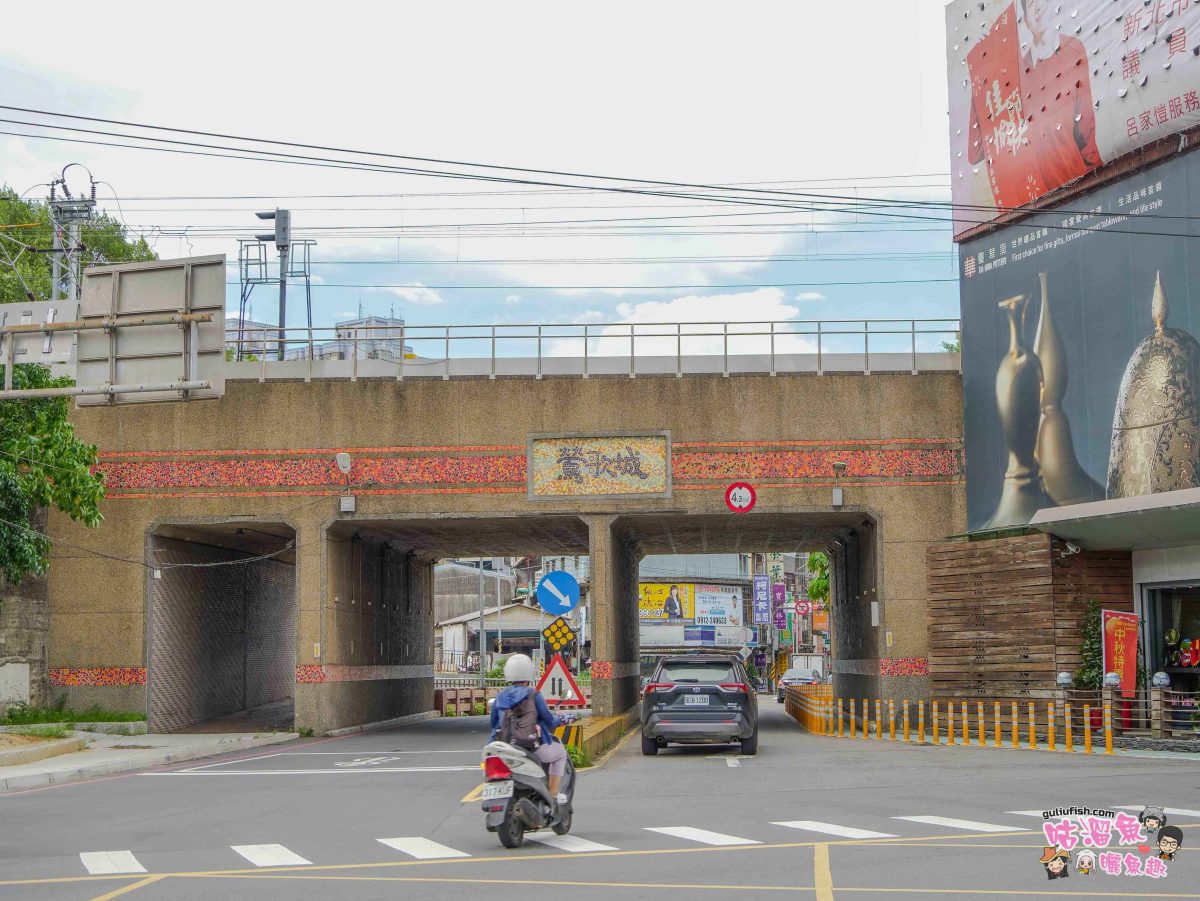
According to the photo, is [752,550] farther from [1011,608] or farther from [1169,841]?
[1169,841]

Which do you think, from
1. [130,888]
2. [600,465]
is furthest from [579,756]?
[600,465]

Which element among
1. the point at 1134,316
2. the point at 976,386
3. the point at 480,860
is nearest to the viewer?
the point at 480,860

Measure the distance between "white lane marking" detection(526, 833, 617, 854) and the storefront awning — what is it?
1491 centimetres

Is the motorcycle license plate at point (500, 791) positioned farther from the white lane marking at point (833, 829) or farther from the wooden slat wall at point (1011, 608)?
the wooden slat wall at point (1011, 608)

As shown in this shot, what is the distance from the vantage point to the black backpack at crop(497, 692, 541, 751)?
40.0ft

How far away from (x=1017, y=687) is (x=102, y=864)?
21236 millimetres

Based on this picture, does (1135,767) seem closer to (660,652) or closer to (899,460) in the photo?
(899,460)

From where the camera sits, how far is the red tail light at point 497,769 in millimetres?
11867

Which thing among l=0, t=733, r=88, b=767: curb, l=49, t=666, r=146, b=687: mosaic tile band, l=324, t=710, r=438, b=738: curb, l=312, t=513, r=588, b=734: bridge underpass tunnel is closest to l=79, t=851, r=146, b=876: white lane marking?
l=0, t=733, r=88, b=767: curb

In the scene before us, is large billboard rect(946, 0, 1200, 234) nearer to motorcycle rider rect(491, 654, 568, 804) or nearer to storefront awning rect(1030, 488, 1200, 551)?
storefront awning rect(1030, 488, 1200, 551)

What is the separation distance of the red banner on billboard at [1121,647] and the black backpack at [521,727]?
16.9 metres

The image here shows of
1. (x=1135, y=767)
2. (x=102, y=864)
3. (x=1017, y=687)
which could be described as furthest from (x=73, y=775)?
(x=1017, y=687)

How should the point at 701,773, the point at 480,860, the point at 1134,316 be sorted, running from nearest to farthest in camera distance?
the point at 480,860 → the point at 701,773 → the point at 1134,316

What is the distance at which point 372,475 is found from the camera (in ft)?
107
